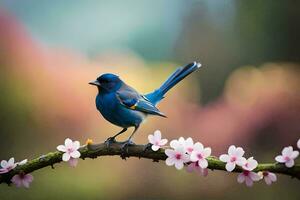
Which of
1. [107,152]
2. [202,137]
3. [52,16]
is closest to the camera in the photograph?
[107,152]

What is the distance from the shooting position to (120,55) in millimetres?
1587

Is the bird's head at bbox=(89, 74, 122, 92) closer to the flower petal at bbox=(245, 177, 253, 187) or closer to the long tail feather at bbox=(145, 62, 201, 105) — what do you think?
the long tail feather at bbox=(145, 62, 201, 105)

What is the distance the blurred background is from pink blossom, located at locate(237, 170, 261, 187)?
89 cm

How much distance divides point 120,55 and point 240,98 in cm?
43

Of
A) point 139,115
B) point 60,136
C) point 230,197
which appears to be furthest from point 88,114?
point 139,115

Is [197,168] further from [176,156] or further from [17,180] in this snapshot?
[17,180]

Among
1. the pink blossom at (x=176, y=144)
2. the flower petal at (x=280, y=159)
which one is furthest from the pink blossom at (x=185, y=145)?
the flower petal at (x=280, y=159)

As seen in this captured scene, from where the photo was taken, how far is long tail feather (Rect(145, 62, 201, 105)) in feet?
2.60

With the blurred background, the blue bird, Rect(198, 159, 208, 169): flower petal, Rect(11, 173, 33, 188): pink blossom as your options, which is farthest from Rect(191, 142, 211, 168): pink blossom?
the blurred background

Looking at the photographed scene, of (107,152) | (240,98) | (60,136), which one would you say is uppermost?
(240,98)

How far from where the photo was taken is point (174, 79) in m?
0.81

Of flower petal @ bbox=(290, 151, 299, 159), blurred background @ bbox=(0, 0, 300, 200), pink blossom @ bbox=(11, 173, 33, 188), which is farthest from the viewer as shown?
blurred background @ bbox=(0, 0, 300, 200)

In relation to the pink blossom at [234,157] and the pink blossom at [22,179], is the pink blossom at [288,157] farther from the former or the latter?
the pink blossom at [22,179]

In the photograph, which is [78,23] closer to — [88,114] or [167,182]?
[88,114]
